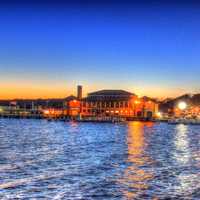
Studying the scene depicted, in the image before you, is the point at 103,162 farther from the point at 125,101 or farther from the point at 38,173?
the point at 125,101

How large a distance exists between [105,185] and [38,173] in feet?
16.3

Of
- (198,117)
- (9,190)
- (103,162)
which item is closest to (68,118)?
(198,117)

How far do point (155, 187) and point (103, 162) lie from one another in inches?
423

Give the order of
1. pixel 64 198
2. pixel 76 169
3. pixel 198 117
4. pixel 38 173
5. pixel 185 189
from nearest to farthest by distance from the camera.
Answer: pixel 64 198
pixel 185 189
pixel 38 173
pixel 76 169
pixel 198 117

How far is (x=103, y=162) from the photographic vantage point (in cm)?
3409

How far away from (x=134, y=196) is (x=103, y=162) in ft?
41.7

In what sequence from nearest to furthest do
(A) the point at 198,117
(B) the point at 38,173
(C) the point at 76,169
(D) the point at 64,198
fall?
(D) the point at 64,198
(B) the point at 38,173
(C) the point at 76,169
(A) the point at 198,117

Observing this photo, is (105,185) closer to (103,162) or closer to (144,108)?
(103,162)

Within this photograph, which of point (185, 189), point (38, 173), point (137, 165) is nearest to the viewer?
point (185, 189)

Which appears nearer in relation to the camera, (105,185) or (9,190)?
(9,190)

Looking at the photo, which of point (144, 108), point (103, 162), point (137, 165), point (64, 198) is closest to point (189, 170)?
point (137, 165)

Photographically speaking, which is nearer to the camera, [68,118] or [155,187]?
[155,187]

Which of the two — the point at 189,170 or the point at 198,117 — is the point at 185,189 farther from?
the point at 198,117

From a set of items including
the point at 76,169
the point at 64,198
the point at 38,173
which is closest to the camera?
the point at 64,198
